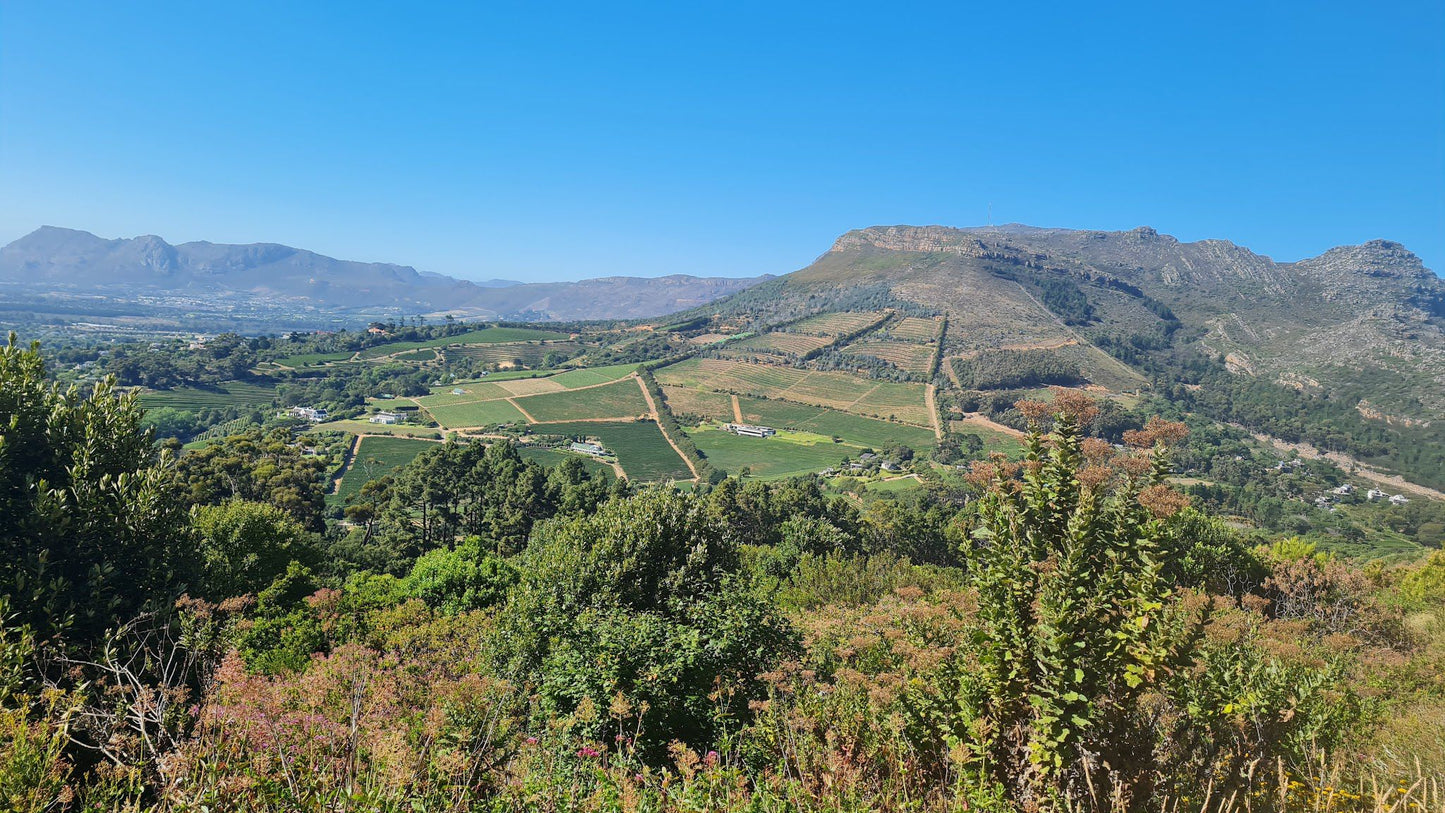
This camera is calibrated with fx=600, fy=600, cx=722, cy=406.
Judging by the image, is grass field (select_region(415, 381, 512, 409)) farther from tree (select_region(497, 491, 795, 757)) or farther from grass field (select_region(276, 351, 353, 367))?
tree (select_region(497, 491, 795, 757))

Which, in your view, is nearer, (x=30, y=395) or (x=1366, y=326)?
(x=30, y=395)

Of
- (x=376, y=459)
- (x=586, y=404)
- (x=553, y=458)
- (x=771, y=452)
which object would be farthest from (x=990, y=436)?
(x=376, y=459)

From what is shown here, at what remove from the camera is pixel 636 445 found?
81.2 metres

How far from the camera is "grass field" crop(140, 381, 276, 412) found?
84.9 meters

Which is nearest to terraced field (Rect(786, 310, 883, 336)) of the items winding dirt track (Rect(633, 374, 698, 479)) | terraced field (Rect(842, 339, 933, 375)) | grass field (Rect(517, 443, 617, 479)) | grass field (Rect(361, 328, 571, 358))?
terraced field (Rect(842, 339, 933, 375))

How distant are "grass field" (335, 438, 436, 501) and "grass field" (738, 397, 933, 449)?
49.9 metres

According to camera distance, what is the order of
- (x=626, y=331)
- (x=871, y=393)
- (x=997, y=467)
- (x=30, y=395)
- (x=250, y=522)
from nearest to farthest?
(x=997, y=467) < (x=30, y=395) < (x=250, y=522) < (x=871, y=393) < (x=626, y=331)

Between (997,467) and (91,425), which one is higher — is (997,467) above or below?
above

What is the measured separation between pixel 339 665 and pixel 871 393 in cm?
10612

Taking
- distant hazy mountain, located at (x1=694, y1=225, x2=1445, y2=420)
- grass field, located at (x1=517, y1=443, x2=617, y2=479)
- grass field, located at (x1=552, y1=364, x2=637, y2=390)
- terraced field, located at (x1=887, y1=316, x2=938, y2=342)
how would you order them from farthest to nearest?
1. terraced field, located at (x1=887, y1=316, x2=938, y2=342)
2. distant hazy mountain, located at (x1=694, y1=225, x2=1445, y2=420)
3. grass field, located at (x1=552, y1=364, x2=637, y2=390)
4. grass field, located at (x1=517, y1=443, x2=617, y2=479)

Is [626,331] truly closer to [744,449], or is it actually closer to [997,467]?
[744,449]

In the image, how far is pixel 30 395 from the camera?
1141cm

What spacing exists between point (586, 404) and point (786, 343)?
194ft

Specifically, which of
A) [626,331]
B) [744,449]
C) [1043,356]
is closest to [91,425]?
[744,449]
